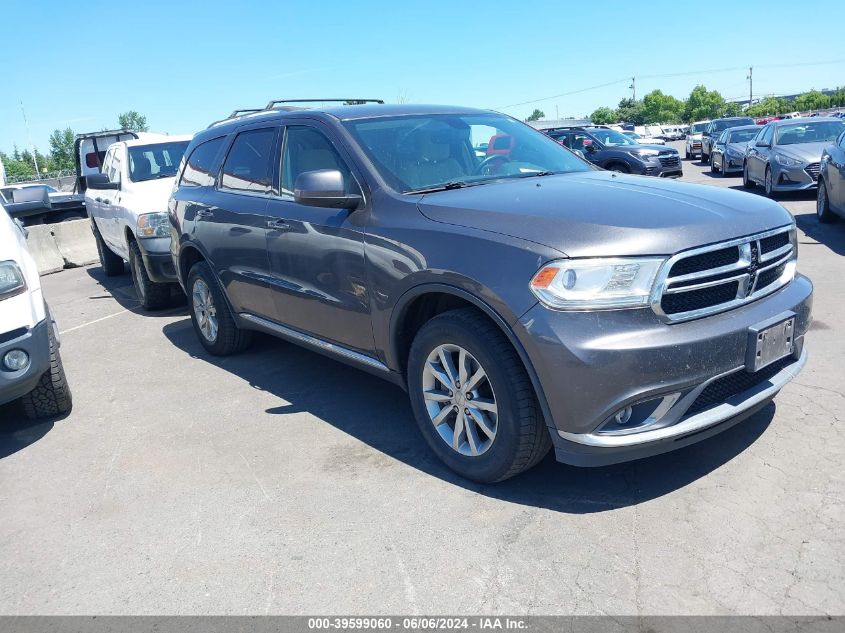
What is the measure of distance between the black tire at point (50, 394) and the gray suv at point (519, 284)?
1.43m

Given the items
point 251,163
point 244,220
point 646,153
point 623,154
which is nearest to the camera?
point 244,220

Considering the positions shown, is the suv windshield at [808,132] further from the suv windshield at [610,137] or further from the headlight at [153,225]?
the headlight at [153,225]

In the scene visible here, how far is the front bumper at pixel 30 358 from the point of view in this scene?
4.08m

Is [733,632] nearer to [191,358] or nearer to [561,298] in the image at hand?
[561,298]

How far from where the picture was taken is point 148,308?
8.15 m

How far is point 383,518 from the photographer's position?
10.8 ft

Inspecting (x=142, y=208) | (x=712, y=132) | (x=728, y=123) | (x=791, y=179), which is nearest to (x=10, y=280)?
(x=142, y=208)

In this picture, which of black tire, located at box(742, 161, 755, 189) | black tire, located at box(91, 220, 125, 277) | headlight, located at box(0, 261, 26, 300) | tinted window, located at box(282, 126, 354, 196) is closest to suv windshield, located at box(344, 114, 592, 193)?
tinted window, located at box(282, 126, 354, 196)

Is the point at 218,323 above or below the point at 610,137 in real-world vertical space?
below

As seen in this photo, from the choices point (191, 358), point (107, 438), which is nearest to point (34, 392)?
point (107, 438)

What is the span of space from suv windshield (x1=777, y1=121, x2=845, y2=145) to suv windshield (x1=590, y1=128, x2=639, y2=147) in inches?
190

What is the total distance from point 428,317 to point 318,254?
33.9 inches

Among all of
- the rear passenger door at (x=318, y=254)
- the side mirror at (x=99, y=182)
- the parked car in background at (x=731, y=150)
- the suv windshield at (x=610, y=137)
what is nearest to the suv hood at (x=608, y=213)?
the rear passenger door at (x=318, y=254)

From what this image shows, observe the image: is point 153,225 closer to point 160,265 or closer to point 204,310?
point 160,265
